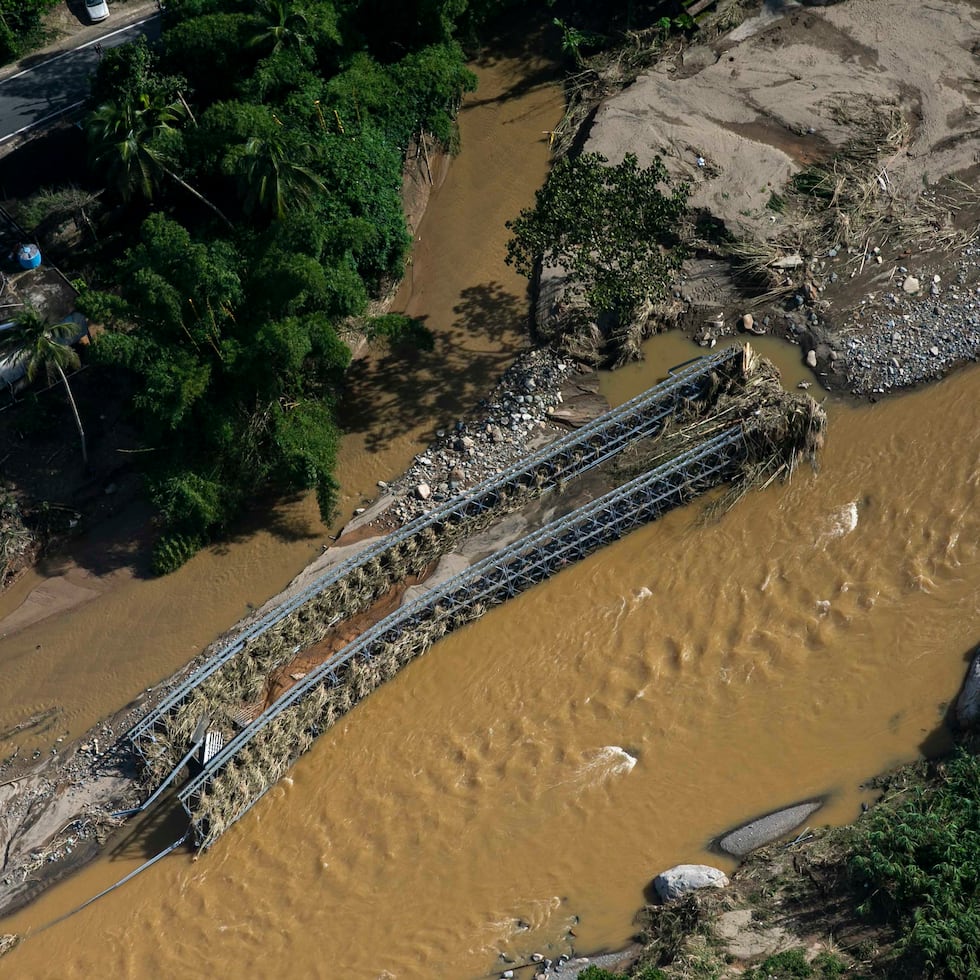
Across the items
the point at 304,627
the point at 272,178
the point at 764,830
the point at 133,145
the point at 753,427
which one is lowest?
the point at 764,830

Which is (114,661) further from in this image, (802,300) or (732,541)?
(802,300)

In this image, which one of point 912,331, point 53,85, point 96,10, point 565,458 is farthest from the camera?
point 96,10

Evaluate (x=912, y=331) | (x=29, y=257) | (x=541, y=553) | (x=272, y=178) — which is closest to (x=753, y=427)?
(x=912, y=331)

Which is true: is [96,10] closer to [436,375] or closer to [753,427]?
[436,375]

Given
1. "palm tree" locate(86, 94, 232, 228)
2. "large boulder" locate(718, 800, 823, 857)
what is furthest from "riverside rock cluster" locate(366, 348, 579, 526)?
"large boulder" locate(718, 800, 823, 857)

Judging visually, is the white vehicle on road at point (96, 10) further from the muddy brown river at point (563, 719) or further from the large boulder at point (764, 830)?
the large boulder at point (764, 830)

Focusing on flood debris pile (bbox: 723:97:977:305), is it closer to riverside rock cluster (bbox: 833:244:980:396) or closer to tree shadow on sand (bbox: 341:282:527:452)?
riverside rock cluster (bbox: 833:244:980:396)

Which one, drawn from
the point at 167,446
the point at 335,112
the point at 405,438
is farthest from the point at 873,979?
the point at 335,112

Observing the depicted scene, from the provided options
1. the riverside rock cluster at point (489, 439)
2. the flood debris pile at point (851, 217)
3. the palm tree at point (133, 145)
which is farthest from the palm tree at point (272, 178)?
the flood debris pile at point (851, 217)
